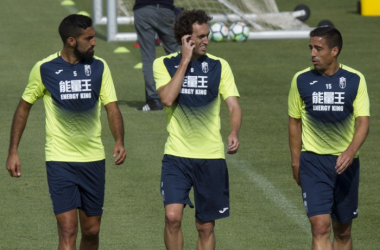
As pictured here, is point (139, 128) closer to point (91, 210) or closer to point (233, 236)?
point (233, 236)

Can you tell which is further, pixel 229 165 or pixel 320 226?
pixel 229 165

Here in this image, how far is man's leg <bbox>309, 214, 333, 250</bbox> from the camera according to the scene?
7281 millimetres

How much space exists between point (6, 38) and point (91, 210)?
43.2 ft

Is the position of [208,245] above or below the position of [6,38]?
above

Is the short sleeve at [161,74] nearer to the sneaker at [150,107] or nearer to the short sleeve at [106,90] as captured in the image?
the short sleeve at [106,90]

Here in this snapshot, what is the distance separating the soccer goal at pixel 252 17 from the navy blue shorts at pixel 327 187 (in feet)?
41.7

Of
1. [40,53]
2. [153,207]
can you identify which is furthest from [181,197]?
[40,53]

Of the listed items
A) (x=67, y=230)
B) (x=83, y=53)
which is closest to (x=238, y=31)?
(x=83, y=53)

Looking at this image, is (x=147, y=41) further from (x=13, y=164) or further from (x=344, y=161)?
(x=344, y=161)

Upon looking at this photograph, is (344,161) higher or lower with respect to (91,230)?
higher

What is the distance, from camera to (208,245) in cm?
755

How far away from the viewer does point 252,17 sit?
69.8 feet

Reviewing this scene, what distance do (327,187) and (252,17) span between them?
14.1 metres

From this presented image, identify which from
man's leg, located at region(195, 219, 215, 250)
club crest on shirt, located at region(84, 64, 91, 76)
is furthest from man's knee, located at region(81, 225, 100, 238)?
club crest on shirt, located at region(84, 64, 91, 76)
